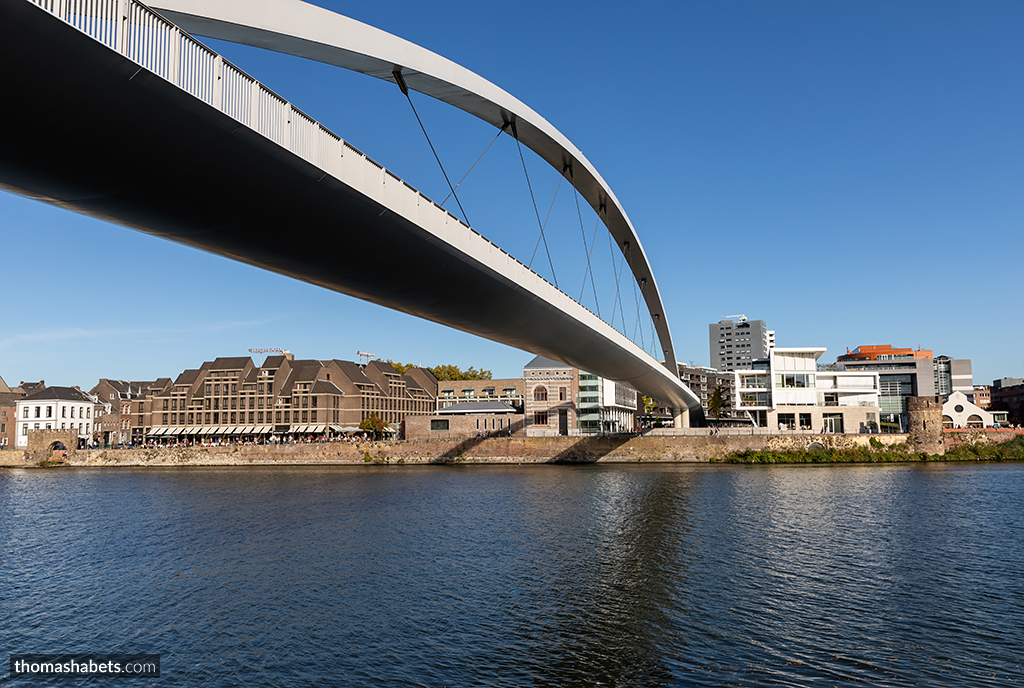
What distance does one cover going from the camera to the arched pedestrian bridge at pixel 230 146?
8602mm

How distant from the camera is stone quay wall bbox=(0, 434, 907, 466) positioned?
64.2 meters

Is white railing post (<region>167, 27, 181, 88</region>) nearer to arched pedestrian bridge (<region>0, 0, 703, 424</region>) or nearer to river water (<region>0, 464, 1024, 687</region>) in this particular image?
arched pedestrian bridge (<region>0, 0, 703, 424</region>)

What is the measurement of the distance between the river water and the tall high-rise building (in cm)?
14700

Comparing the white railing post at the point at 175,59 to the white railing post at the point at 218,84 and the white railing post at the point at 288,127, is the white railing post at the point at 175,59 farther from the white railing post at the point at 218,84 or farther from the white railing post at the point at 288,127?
the white railing post at the point at 288,127

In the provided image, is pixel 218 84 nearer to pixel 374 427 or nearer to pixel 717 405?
pixel 374 427

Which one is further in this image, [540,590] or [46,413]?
[46,413]

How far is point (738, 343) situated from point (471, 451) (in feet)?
412

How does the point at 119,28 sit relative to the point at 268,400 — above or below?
above

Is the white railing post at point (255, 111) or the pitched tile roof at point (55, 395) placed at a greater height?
the white railing post at point (255, 111)

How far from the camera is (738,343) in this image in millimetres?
180375

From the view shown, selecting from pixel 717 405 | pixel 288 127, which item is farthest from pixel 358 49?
pixel 717 405

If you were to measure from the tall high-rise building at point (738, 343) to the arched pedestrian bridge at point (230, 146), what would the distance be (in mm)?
167390

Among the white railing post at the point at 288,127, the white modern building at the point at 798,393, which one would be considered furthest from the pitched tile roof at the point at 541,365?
the white railing post at the point at 288,127

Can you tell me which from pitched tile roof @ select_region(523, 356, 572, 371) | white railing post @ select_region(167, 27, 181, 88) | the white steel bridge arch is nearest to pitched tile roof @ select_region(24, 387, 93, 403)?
pitched tile roof @ select_region(523, 356, 572, 371)
